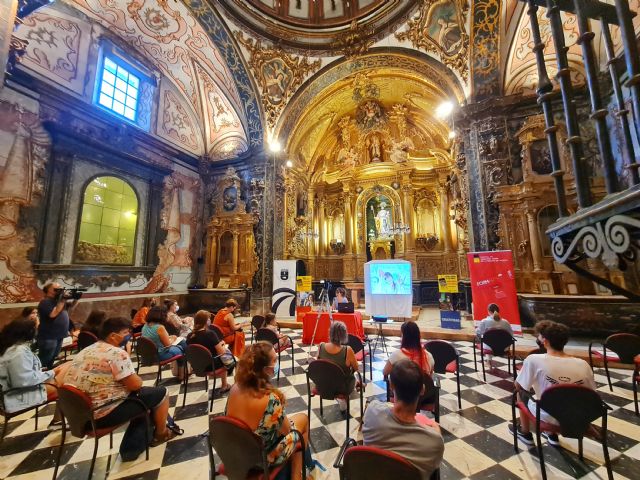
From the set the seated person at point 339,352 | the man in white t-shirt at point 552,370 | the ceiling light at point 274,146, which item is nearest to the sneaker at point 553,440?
the man in white t-shirt at point 552,370

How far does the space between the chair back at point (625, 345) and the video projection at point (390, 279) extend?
8.67 ft

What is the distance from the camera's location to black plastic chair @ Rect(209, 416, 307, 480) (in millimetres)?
1514

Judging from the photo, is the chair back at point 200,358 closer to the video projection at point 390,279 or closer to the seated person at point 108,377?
the seated person at point 108,377

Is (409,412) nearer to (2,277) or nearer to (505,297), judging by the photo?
(505,297)

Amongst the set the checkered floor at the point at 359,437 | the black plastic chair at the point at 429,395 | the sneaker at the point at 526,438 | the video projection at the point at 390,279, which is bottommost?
the checkered floor at the point at 359,437

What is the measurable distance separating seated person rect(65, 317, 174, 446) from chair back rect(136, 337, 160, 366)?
3.72ft

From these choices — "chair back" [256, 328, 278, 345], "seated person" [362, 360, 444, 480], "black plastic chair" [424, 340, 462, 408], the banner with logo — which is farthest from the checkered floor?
the banner with logo

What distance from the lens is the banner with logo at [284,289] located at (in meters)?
9.27

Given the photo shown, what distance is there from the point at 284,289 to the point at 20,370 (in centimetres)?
698

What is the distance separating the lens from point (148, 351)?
3.51 m

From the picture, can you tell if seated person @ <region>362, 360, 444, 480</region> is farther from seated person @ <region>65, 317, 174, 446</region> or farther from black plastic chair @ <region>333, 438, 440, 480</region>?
seated person @ <region>65, 317, 174, 446</region>

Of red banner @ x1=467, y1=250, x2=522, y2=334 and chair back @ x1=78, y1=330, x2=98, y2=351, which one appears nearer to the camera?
chair back @ x1=78, y1=330, x2=98, y2=351

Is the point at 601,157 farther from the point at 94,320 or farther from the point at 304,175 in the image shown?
the point at 304,175

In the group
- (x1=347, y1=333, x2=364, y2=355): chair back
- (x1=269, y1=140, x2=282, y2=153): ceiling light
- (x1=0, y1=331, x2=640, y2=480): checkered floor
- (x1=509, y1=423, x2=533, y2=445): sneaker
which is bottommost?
(x1=0, y1=331, x2=640, y2=480): checkered floor
